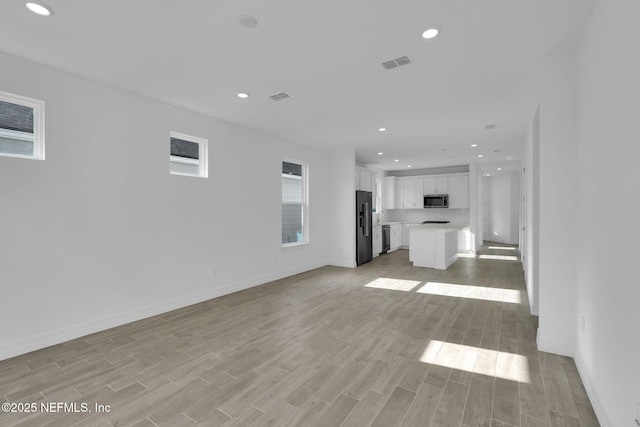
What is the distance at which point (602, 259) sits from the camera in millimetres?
1873

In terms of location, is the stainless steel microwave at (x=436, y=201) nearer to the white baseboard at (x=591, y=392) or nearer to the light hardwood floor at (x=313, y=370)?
the light hardwood floor at (x=313, y=370)

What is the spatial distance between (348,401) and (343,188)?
17.5 feet

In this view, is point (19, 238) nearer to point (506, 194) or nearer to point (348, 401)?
point (348, 401)

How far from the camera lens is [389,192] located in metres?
10.3

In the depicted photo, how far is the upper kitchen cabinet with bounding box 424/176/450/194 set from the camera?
31.5ft

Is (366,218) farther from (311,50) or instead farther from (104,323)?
(104,323)

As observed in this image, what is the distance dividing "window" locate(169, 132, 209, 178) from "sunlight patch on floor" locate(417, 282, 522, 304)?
13.1 feet

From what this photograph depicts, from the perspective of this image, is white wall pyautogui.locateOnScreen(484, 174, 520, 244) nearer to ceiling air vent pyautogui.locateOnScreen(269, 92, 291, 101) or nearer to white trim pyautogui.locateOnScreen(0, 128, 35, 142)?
ceiling air vent pyautogui.locateOnScreen(269, 92, 291, 101)

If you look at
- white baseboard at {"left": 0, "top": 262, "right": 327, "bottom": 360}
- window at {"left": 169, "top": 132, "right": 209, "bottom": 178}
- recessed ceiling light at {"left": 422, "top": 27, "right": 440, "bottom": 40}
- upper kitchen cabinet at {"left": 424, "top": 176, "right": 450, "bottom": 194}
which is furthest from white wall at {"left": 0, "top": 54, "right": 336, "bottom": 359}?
upper kitchen cabinet at {"left": 424, "top": 176, "right": 450, "bottom": 194}

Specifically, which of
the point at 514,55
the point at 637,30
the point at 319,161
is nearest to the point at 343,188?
the point at 319,161

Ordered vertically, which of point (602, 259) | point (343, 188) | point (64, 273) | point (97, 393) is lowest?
point (97, 393)

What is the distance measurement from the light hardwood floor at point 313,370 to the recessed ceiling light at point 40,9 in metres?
2.81

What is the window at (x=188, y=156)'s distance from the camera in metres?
4.18

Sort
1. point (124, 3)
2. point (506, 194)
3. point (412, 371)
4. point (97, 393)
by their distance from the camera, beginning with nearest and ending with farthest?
point (124, 3) < point (97, 393) < point (412, 371) < point (506, 194)
